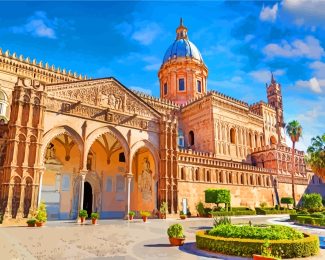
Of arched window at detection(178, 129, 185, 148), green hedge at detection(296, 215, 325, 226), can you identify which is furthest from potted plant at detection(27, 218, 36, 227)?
arched window at detection(178, 129, 185, 148)

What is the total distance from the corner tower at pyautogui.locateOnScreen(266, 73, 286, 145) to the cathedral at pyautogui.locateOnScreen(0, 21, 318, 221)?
8.95m

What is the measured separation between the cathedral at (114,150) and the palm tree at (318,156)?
31.7 feet

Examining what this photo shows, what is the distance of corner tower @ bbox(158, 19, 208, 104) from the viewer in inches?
2173

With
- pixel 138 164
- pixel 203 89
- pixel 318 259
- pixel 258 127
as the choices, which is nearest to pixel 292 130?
pixel 258 127

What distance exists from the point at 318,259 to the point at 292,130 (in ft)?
133

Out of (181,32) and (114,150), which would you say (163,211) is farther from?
(181,32)

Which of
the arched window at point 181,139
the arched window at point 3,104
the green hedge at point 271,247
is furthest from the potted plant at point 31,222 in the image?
the arched window at point 181,139

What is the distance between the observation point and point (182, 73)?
5531 centimetres

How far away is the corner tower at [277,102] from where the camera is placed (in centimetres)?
6088

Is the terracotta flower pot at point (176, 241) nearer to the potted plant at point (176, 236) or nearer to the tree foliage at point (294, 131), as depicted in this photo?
the potted plant at point (176, 236)

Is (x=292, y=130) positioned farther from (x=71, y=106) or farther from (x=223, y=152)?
(x=71, y=106)


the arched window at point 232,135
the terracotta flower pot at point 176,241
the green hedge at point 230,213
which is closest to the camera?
the terracotta flower pot at point 176,241

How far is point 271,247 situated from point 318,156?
95.7 ft

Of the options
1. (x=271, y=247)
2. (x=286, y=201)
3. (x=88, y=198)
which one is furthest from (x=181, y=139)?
(x=271, y=247)
